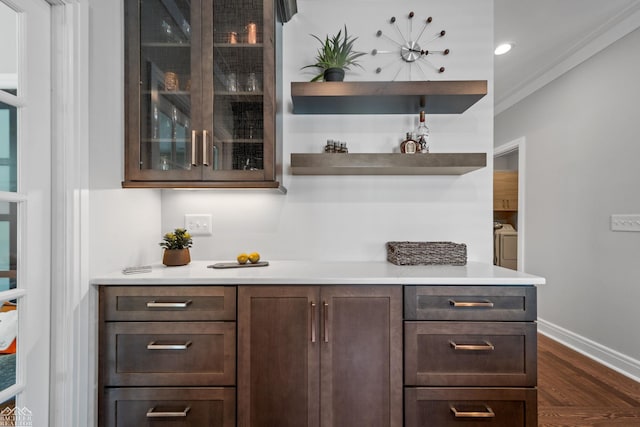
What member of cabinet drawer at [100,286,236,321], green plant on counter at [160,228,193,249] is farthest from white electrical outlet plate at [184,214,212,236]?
cabinet drawer at [100,286,236,321]

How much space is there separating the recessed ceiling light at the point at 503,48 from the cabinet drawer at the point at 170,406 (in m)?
3.31

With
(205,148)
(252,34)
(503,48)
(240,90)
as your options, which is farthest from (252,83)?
(503,48)

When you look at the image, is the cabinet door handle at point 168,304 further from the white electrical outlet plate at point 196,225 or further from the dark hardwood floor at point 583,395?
the dark hardwood floor at point 583,395

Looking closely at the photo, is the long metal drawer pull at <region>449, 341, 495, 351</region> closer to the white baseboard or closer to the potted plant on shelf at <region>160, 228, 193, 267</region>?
the potted plant on shelf at <region>160, 228, 193, 267</region>

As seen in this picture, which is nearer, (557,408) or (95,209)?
(95,209)

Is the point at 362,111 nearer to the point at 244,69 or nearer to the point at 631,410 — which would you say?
the point at 244,69

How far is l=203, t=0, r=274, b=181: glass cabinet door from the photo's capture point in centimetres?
144

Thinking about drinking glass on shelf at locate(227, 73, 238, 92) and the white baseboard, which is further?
the white baseboard

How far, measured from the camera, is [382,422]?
1241 mm

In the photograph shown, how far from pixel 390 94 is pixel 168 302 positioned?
4.74 ft

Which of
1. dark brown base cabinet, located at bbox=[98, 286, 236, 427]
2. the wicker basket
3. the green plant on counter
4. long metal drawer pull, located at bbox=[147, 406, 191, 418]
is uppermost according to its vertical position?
the green plant on counter

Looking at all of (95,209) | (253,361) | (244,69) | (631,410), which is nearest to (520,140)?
(631,410)

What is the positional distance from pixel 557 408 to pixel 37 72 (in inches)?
124

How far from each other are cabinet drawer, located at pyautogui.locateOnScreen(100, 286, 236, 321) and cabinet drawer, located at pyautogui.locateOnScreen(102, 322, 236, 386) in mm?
37
